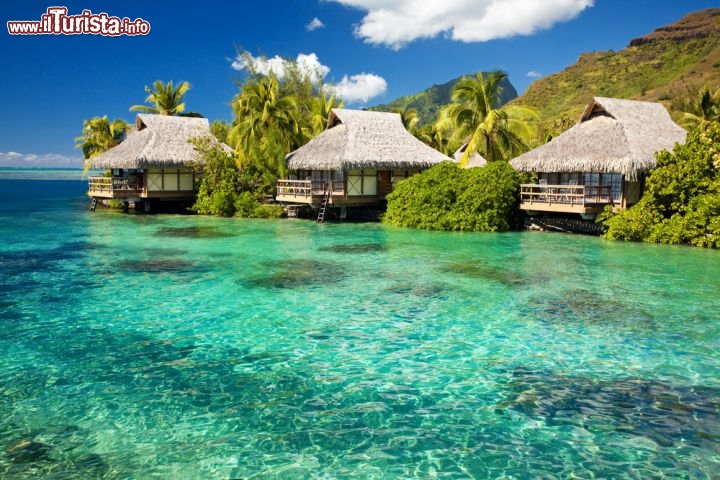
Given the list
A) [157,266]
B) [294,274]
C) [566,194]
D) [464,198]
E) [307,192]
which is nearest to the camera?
[294,274]

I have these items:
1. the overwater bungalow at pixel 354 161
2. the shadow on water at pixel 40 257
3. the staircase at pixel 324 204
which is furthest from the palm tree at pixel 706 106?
the shadow on water at pixel 40 257

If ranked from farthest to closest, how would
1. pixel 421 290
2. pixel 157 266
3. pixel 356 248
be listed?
pixel 356 248 < pixel 157 266 < pixel 421 290

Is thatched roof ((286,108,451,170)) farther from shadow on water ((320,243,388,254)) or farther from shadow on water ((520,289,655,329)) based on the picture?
shadow on water ((520,289,655,329))

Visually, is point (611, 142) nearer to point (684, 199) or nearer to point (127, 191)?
point (684, 199)

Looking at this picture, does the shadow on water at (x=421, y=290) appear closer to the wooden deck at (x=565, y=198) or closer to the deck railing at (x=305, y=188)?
the wooden deck at (x=565, y=198)

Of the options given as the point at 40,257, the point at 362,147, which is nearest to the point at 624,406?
the point at 40,257

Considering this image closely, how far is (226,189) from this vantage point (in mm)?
33469

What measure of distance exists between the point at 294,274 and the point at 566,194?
43.2 ft

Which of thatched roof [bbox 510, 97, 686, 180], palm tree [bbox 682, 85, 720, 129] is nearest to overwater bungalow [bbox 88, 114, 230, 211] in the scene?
thatched roof [bbox 510, 97, 686, 180]

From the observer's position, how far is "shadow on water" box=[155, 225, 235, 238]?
24.4 meters

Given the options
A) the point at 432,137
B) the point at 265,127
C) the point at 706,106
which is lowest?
the point at 265,127

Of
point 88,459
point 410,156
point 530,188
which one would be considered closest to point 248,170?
point 410,156

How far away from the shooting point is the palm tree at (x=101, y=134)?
147 feet

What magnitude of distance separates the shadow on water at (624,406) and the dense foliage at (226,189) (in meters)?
26.1
